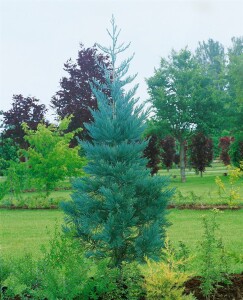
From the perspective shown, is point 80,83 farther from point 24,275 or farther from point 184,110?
point 24,275

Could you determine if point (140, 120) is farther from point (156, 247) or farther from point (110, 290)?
point (110, 290)

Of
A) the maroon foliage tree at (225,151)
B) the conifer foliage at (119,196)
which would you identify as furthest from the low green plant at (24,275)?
the maroon foliage tree at (225,151)

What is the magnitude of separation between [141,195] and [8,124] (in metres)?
31.7

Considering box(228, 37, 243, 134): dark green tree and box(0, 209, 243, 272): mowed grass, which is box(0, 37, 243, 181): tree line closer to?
box(228, 37, 243, 134): dark green tree

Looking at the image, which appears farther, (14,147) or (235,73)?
(14,147)

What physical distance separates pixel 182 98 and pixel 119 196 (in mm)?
28376

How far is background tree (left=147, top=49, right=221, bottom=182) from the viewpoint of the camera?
33.9 m

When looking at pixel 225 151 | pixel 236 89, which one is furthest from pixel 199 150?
pixel 225 151

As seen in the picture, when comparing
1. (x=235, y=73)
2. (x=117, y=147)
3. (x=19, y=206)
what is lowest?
(x=19, y=206)

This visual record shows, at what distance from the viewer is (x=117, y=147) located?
20.3 ft

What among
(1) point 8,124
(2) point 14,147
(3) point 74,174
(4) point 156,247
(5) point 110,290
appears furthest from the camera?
(2) point 14,147

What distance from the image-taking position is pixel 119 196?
5.98 metres

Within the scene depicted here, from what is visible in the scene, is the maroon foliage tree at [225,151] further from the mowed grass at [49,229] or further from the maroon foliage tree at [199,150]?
the mowed grass at [49,229]

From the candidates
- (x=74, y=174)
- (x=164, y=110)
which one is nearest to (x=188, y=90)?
(x=164, y=110)
